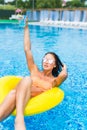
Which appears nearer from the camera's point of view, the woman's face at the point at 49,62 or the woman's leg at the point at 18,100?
the woman's leg at the point at 18,100

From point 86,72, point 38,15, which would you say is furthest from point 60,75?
point 38,15

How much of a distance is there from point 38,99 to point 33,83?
1.09 feet

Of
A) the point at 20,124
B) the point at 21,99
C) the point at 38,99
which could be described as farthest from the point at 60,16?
the point at 20,124

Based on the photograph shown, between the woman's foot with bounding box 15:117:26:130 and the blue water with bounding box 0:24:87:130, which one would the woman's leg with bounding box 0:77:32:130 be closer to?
the woman's foot with bounding box 15:117:26:130

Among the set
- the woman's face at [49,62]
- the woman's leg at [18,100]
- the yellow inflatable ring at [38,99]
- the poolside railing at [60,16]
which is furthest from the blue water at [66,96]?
the poolside railing at [60,16]

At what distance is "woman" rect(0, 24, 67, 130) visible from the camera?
290 centimetres

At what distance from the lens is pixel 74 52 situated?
9.45 m

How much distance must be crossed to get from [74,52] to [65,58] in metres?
1.28

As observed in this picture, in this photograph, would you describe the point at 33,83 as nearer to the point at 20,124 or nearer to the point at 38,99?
the point at 38,99

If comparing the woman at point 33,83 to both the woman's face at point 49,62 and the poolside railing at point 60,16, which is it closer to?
the woman's face at point 49,62

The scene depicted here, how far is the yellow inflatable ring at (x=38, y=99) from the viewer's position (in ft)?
10.3

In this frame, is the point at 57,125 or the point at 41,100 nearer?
the point at 41,100

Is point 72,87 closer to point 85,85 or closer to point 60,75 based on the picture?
point 85,85

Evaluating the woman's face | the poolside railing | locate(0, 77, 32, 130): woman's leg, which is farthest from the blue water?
the poolside railing
